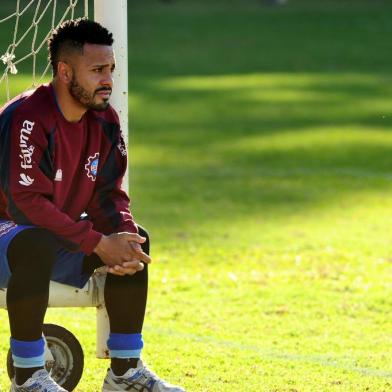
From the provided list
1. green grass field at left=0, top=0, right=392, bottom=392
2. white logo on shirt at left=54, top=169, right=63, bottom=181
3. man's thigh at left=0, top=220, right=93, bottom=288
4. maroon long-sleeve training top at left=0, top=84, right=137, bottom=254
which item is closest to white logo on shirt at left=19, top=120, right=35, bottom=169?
maroon long-sleeve training top at left=0, top=84, right=137, bottom=254

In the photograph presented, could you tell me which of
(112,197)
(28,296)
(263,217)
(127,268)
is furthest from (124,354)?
(263,217)

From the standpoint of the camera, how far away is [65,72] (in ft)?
12.9

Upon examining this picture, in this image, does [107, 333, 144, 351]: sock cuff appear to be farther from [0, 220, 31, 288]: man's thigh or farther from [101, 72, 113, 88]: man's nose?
Result: [101, 72, 113, 88]: man's nose

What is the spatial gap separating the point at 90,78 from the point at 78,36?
5.2 inches

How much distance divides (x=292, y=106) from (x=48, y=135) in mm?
9222

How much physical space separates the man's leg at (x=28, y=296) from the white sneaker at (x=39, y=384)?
0.05 ft

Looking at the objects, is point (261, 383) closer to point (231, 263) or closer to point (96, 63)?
point (96, 63)

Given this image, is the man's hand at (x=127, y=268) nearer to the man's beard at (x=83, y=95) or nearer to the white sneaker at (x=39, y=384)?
the white sneaker at (x=39, y=384)

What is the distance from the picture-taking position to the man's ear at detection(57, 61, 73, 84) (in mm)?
3914

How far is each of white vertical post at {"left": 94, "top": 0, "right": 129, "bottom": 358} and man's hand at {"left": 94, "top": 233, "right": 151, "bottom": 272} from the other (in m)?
0.49

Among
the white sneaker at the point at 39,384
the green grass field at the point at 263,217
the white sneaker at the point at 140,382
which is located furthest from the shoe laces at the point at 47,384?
the green grass field at the point at 263,217

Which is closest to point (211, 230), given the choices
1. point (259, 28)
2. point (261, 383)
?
point (261, 383)

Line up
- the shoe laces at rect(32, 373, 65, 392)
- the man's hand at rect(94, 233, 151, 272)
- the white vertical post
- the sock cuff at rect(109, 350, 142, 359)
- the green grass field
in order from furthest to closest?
1. the green grass field
2. the white vertical post
3. the sock cuff at rect(109, 350, 142, 359)
4. the man's hand at rect(94, 233, 151, 272)
5. the shoe laces at rect(32, 373, 65, 392)

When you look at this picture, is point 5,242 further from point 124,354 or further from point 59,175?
point 124,354
